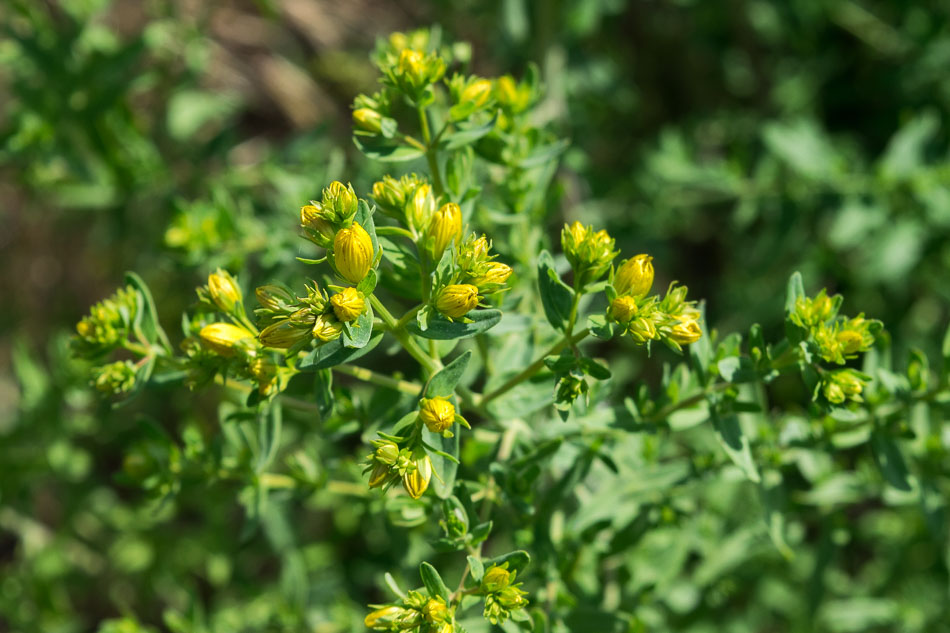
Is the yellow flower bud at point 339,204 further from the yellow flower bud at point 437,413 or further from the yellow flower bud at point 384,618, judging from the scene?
the yellow flower bud at point 384,618

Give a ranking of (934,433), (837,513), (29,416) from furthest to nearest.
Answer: (29,416) < (837,513) < (934,433)

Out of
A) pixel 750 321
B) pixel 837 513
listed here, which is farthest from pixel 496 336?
pixel 750 321

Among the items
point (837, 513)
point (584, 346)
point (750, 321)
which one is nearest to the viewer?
point (837, 513)

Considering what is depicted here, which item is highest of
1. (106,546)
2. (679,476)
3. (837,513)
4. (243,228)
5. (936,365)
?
(243,228)

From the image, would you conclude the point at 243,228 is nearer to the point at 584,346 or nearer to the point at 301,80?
the point at 584,346

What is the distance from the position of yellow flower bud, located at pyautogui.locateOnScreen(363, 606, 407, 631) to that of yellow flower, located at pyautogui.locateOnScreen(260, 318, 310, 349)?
0.43 m

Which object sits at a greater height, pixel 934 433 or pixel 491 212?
pixel 491 212

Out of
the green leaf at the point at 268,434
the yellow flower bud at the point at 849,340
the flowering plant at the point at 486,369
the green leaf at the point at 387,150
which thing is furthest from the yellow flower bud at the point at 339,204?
the yellow flower bud at the point at 849,340

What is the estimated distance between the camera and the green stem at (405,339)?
4.03 ft

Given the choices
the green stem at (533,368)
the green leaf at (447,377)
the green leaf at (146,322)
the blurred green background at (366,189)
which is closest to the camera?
the green leaf at (447,377)

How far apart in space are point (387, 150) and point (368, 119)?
0.23 ft

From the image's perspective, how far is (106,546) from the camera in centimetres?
299

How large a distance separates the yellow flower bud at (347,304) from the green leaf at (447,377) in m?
0.16

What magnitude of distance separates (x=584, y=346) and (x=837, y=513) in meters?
0.97
